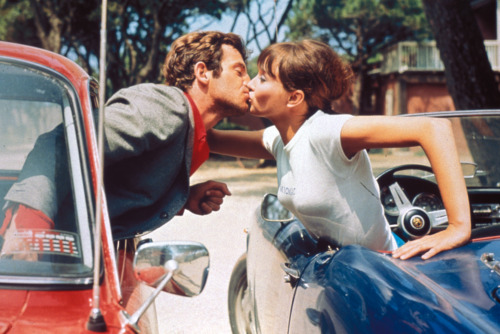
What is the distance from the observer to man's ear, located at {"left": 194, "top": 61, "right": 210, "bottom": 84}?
8.61 ft

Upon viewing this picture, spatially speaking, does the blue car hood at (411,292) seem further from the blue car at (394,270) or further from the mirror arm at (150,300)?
the mirror arm at (150,300)

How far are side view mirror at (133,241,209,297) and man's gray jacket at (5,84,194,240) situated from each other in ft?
1.70

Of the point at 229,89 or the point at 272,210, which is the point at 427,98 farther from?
the point at 229,89

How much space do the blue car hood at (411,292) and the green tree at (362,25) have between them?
32.5 metres

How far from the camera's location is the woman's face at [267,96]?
100 inches

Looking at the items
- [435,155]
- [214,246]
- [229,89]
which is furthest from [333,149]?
[214,246]

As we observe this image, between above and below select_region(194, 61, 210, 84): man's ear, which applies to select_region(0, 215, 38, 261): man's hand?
below

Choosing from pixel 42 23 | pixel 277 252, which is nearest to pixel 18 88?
pixel 277 252

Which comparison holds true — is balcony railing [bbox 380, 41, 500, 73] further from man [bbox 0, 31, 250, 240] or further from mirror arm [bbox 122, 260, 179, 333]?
mirror arm [bbox 122, 260, 179, 333]

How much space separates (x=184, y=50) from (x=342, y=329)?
141 cm

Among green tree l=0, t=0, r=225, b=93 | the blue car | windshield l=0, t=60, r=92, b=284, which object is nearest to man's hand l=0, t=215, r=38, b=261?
windshield l=0, t=60, r=92, b=284

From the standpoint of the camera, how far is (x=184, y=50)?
271 cm

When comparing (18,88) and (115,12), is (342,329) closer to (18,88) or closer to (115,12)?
(18,88)

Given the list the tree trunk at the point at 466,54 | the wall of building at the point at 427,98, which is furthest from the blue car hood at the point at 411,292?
the wall of building at the point at 427,98
